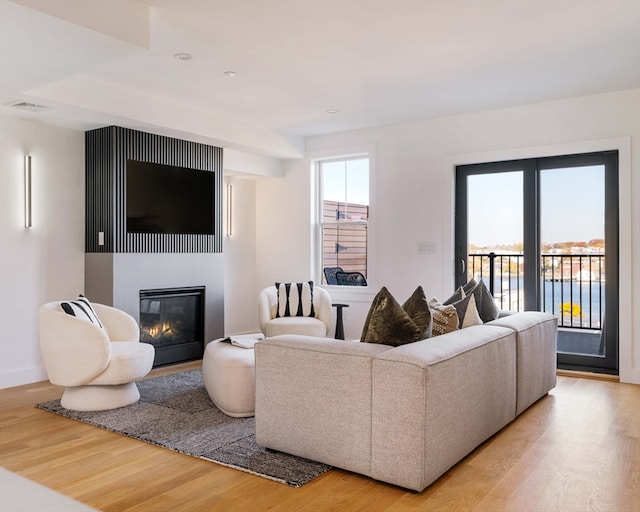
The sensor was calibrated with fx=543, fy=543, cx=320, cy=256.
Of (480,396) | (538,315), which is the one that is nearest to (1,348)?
(480,396)

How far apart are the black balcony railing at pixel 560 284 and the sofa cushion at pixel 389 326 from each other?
113 inches

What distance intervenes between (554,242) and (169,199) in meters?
3.81

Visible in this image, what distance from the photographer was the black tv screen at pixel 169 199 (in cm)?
518

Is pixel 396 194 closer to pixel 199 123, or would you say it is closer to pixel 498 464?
pixel 199 123

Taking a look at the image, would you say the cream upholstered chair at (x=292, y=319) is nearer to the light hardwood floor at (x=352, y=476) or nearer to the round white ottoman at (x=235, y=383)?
the round white ottoman at (x=235, y=383)

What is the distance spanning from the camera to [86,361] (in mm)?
3693

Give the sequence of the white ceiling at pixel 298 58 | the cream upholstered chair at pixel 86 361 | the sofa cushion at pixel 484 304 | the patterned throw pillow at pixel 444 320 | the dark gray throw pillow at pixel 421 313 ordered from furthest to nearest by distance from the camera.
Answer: the sofa cushion at pixel 484 304 → the cream upholstered chair at pixel 86 361 → the patterned throw pillow at pixel 444 320 → the white ceiling at pixel 298 58 → the dark gray throw pillow at pixel 421 313

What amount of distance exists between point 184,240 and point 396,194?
7.72ft

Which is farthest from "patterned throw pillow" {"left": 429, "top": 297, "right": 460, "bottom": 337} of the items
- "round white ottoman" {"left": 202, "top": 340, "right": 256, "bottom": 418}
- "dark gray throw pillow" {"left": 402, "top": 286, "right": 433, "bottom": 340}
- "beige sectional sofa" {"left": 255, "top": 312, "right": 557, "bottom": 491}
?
"round white ottoman" {"left": 202, "top": 340, "right": 256, "bottom": 418}

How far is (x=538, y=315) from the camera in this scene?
13.8 ft

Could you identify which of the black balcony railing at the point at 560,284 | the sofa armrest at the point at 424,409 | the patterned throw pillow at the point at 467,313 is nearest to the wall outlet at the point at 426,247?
the black balcony railing at the point at 560,284

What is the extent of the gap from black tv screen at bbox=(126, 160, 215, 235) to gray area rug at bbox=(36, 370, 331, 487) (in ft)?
5.33

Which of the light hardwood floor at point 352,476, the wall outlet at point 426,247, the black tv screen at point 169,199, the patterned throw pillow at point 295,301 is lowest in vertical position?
the light hardwood floor at point 352,476

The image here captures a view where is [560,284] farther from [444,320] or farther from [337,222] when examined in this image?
[337,222]
